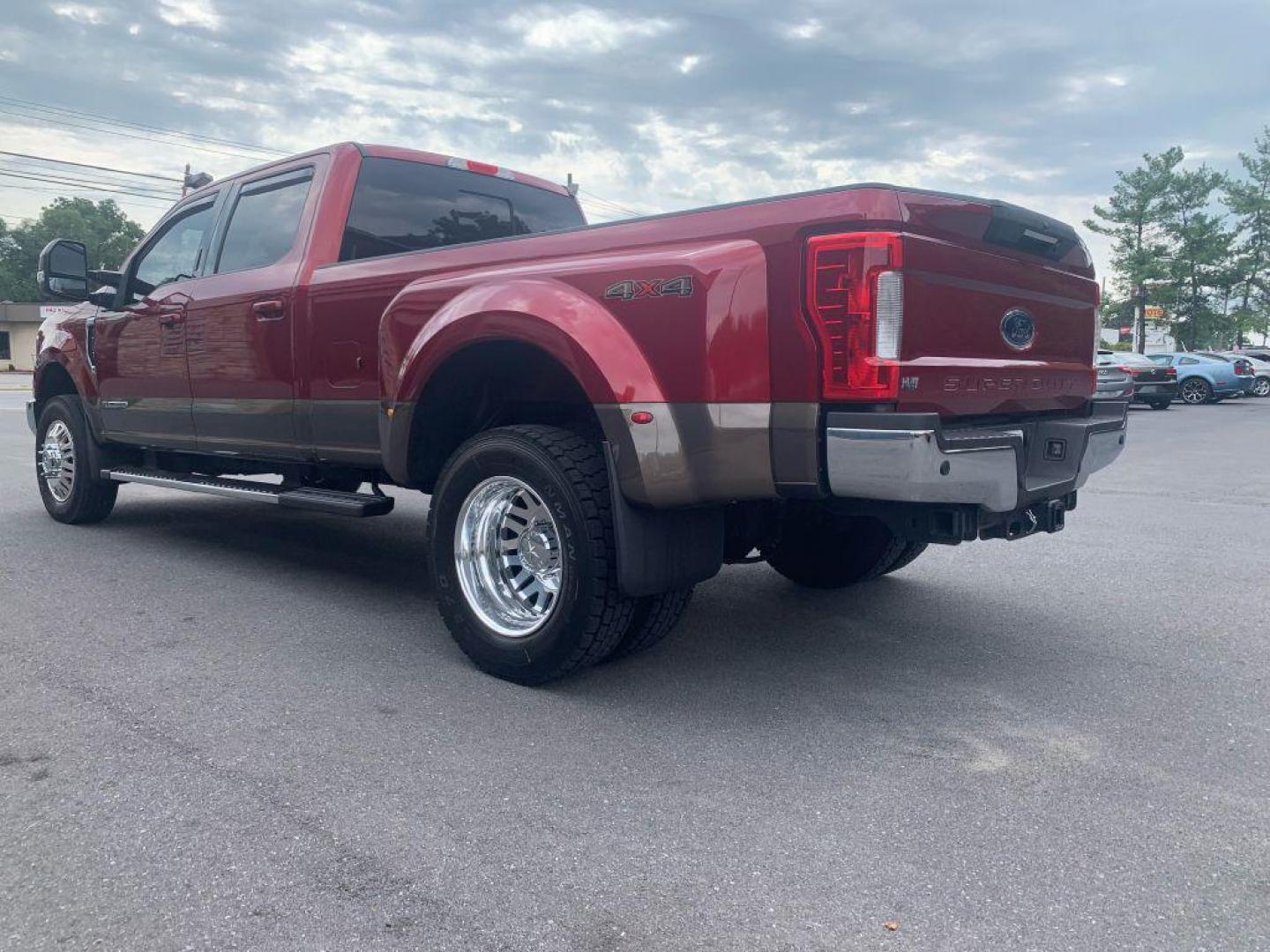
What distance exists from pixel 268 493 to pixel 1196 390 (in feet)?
91.5

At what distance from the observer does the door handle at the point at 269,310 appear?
15.5 feet

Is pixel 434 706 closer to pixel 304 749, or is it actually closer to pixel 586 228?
pixel 304 749

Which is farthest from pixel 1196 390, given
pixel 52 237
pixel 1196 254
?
pixel 52 237

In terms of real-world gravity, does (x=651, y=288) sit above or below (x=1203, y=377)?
above

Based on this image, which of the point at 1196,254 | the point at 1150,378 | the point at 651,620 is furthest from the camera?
the point at 1196,254

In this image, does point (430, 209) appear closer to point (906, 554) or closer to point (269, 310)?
point (269, 310)

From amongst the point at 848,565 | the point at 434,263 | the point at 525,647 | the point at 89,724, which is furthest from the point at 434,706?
the point at 848,565

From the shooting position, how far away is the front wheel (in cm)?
2667

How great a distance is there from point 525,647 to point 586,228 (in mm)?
1506

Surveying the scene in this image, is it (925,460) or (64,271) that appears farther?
(64,271)

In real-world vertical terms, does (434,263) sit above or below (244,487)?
above

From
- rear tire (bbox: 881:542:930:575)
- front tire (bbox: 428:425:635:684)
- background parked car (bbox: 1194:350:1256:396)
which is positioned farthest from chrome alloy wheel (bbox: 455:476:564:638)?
background parked car (bbox: 1194:350:1256:396)

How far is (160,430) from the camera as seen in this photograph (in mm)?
5770

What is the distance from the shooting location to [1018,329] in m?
3.54
